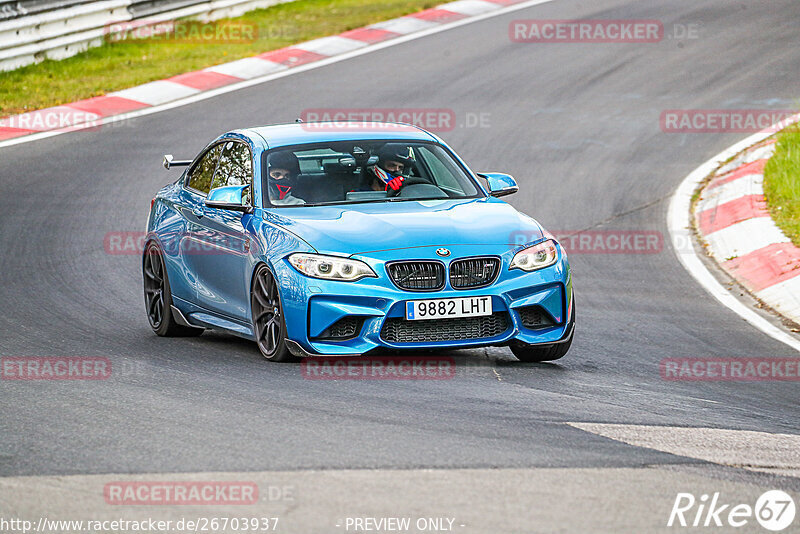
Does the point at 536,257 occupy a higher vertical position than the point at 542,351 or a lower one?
higher

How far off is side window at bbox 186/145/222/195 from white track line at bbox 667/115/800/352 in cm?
429

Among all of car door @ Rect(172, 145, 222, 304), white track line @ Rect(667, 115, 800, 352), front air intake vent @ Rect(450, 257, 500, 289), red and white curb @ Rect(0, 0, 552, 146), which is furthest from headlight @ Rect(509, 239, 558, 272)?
red and white curb @ Rect(0, 0, 552, 146)

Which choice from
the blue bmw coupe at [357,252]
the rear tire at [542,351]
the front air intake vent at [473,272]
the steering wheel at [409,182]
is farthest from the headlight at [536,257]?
the steering wheel at [409,182]

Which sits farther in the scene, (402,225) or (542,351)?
(542,351)

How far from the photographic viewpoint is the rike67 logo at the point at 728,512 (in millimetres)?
5098

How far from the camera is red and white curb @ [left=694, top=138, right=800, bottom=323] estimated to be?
11.3 m

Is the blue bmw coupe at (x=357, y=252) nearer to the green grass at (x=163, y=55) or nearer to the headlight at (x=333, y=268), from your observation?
the headlight at (x=333, y=268)

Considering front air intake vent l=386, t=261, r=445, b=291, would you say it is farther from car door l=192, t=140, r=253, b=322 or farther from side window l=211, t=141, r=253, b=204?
side window l=211, t=141, r=253, b=204

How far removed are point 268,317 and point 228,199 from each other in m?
0.92

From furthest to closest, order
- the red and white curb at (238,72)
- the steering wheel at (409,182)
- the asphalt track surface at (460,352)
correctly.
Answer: the red and white curb at (238,72) → the steering wheel at (409,182) → the asphalt track surface at (460,352)

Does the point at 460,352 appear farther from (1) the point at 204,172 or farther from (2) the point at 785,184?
(2) the point at 785,184

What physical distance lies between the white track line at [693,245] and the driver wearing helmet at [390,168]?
9.93ft

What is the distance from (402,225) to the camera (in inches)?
329

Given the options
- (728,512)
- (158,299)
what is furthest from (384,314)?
(728,512)
